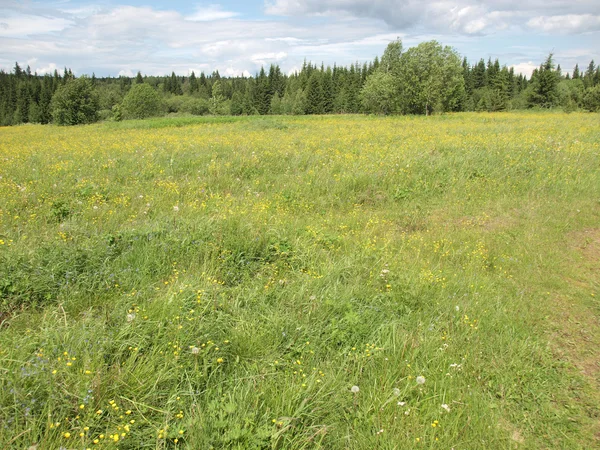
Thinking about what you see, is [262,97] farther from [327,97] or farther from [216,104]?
[327,97]

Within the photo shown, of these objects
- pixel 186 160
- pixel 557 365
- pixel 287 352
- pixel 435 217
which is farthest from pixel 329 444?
pixel 186 160

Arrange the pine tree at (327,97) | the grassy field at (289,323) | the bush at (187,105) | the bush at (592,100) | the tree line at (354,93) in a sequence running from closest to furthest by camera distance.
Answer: the grassy field at (289,323)
the bush at (592,100)
the tree line at (354,93)
the pine tree at (327,97)
the bush at (187,105)

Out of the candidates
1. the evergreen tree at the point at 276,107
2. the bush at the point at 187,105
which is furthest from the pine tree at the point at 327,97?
the bush at the point at 187,105

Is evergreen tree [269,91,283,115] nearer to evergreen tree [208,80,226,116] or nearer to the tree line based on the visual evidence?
the tree line

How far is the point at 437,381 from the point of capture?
9.46ft

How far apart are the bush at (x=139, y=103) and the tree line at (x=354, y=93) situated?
15cm

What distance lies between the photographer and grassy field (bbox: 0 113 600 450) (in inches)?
94.0

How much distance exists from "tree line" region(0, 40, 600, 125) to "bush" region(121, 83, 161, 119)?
0.15 metres

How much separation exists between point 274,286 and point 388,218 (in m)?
3.66

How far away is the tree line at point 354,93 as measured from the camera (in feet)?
129

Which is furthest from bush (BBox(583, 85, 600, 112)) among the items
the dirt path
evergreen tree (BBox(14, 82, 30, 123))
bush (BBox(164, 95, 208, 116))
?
evergreen tree (BBox(14, 82, 30, 123))

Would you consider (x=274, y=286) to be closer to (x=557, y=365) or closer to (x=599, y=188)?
(x=557, y=365)

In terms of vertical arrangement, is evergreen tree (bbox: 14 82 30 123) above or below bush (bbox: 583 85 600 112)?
above

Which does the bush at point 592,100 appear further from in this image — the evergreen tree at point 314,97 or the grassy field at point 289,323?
the evergreen tree at point 314,97
